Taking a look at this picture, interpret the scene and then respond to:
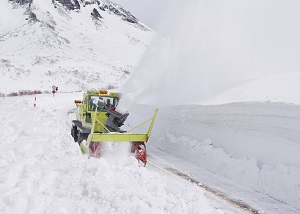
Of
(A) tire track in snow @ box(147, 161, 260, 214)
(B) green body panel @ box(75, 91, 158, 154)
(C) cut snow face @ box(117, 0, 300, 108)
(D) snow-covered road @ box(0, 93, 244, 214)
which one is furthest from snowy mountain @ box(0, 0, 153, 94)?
(D) snow-covered road @ box(0, 93, 244, 214)

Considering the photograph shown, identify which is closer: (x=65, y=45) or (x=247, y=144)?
(x=247, y=144)

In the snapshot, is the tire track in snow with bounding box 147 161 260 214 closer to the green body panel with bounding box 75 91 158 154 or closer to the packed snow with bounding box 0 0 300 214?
the packed snow with bounding box 0 0 300 214

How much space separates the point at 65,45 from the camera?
69.0 metres

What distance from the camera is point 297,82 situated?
1041cm

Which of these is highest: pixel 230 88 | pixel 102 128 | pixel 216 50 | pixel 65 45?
pixel 65 45

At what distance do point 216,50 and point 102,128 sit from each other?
765 centimetres

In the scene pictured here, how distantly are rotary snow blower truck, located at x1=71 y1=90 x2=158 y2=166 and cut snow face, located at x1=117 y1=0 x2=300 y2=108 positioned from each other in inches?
66.8

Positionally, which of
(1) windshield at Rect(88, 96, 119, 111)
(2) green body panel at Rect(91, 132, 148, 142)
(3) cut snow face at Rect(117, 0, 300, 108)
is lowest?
(2) green body panel at Rect(91, 132, 148, 142)

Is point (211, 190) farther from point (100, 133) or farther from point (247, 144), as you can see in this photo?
point (100, 133)

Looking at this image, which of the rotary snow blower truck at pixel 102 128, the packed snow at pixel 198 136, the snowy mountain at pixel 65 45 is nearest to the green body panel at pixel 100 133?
the rotary snow blower truck at pixel 102 128

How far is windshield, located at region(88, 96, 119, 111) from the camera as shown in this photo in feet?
31.6

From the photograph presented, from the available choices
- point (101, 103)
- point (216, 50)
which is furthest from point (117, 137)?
point (216, 50)

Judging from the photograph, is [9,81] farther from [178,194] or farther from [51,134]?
[178,194]

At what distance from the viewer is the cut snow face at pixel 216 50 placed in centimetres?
1271
